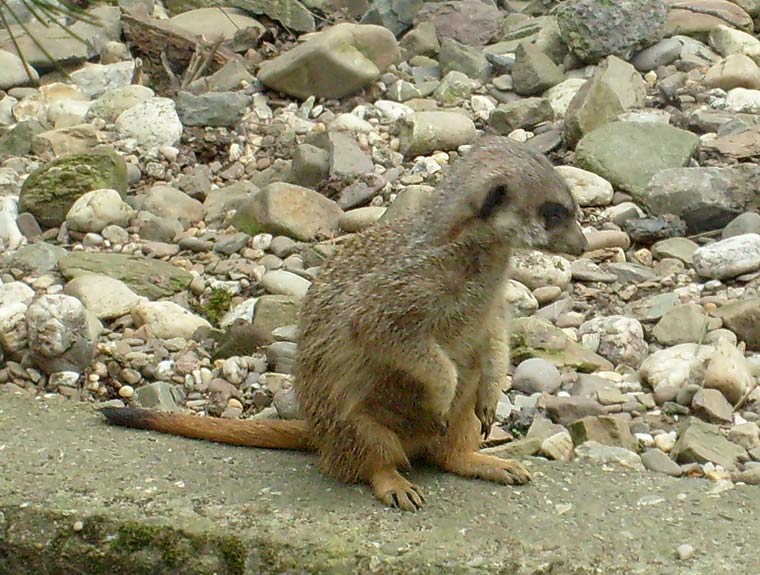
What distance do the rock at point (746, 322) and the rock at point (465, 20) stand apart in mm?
4206

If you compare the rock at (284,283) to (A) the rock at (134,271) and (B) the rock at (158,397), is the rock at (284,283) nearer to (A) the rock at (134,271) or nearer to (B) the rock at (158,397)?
(A) the rock at (134,271)

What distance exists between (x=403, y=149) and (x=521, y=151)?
365 centimetres

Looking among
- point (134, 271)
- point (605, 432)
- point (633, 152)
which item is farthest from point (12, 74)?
point (605, 432)

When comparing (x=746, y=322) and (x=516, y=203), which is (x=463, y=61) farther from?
(x=516, y=203)

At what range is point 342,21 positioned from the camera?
9.17 meters

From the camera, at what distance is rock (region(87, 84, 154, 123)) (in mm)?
7695

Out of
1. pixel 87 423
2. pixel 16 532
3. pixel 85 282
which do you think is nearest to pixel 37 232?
pixel 85 282

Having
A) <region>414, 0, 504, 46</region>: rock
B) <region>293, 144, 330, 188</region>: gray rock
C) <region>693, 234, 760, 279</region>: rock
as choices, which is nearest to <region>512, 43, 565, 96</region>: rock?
<region>414, 0, 504, 46</region>: rock

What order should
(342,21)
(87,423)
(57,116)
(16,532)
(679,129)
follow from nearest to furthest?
(16,532) < (87,423) < (679,129) < (57,116) < (342,21)

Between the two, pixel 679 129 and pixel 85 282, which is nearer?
pixel 85 282

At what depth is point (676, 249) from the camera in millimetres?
5852

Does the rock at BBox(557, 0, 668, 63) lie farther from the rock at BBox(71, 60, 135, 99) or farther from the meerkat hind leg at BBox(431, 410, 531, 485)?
the meerkat hind leg at BBox(431, 410, 531, 485)

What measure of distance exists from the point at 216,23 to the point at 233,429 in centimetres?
544

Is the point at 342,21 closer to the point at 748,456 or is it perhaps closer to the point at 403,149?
the point at 403,149
